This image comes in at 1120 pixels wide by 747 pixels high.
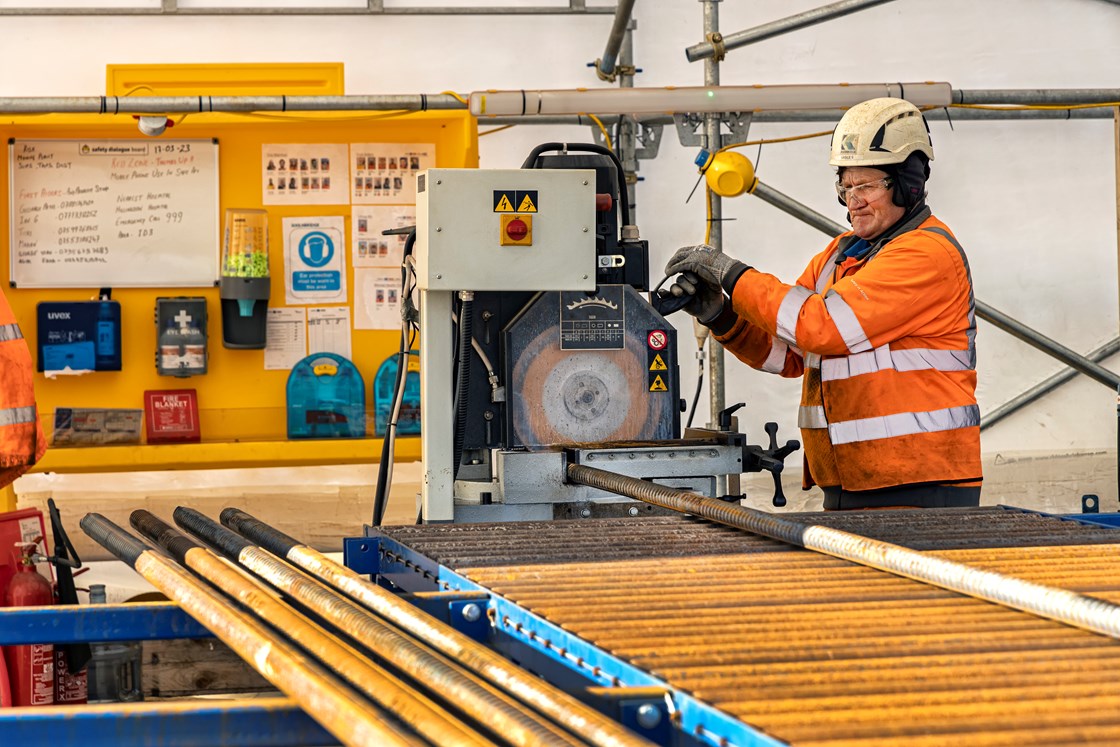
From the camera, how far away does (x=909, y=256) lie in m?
2.91

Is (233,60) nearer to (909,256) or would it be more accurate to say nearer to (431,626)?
(909,256)

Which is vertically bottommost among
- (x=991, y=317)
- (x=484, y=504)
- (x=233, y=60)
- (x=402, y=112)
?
(x=484, y=504)

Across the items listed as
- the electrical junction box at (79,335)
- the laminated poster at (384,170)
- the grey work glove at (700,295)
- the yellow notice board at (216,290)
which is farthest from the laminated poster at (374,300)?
the grey work glove at (700,295)

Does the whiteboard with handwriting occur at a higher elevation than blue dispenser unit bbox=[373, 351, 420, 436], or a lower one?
higher

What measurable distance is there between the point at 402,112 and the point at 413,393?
1132 millimetres

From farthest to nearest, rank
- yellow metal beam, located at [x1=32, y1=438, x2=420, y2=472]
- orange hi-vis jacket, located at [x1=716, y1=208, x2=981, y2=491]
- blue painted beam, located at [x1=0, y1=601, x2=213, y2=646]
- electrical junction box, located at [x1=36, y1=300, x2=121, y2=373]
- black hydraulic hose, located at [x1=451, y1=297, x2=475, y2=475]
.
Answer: electrical junction box, located at [x1=36, y1=300, x2=121, y2=373] < yellow metal beam, located at [x1=32, y1=438, x2=420, y2=472] < black hydraulic hose, located at [x1=451, y1=297, x2=475, y2=475] < orange hi-vis jacket, located at [x1=716, y1=208, x2=981, y2=491] < blue painted beam, located at [x1=0, y1=601, x2=213, y2=646]

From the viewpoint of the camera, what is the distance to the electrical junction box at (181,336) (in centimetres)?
543

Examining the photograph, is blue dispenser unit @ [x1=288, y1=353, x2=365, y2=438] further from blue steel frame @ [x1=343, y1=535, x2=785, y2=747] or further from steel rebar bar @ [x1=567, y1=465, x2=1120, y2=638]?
blue steel frame @ [x1=343, y1=535, x2=785, y2=747]

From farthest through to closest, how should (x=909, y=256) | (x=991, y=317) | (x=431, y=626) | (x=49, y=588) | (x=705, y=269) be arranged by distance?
1. (x=991, y=317)
2. (x=49, y=588)
3. (x=705, y=269)
4. (x=909, y=256)
5. (x=431, y=626)

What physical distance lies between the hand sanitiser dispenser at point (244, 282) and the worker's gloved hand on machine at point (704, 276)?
2692 mm

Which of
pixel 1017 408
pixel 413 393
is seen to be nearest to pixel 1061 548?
pixel 413 393

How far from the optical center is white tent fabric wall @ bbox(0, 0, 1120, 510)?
248 inches

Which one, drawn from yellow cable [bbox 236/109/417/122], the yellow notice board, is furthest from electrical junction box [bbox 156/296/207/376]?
yellow cable [bbox 236/109/417/122]

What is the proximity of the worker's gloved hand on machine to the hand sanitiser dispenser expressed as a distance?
2.69 m
